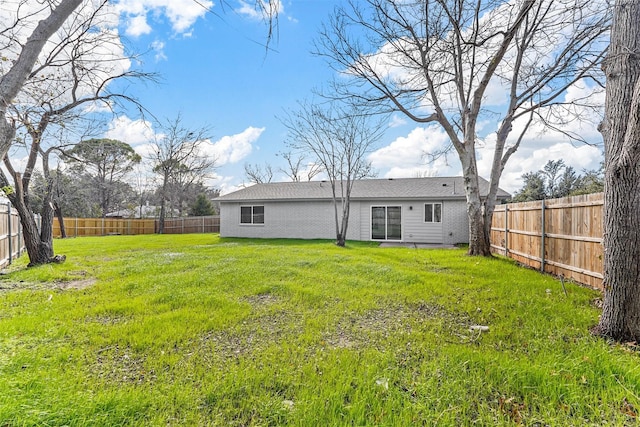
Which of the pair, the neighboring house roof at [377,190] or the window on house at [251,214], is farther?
the window on house at [251,214]

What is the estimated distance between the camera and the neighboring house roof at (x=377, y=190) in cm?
1397

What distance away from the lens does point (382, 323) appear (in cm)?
365

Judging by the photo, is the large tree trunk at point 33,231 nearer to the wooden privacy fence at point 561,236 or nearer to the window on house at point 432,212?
the wooden privacy fence at point 561,236

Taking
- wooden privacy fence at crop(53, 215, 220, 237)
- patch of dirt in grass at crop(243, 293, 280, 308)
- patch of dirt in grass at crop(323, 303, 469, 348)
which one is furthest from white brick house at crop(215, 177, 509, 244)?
patch of dirt in grass at crop(243, 293, 280, 308)

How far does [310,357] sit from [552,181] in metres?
30.1

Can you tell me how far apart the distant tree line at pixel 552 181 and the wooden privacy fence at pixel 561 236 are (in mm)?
17262

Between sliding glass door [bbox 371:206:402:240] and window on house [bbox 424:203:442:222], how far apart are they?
116 centimetres

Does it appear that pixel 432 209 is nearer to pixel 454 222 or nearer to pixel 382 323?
pixel 454 222

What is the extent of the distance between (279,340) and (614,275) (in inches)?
135

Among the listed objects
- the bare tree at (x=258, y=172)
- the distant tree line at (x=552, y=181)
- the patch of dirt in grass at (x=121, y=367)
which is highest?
the bare tree at (x=258, y=172)

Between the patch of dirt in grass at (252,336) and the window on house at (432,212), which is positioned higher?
the window on house at (432,212)

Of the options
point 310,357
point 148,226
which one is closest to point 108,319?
point 310,357

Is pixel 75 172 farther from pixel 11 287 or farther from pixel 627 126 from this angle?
pixel 627 126

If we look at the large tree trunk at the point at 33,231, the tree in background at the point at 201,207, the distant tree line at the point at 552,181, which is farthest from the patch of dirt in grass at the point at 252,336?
the tree in background at the point at 201,207
